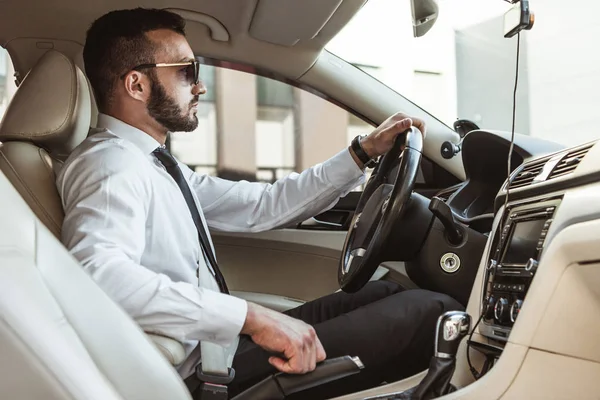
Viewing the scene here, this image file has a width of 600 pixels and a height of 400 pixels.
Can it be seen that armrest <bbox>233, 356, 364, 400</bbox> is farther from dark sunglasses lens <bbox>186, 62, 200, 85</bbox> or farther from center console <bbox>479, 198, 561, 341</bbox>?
dark sunglasses lens <bbox>186, 62, 200, 85</bbox>

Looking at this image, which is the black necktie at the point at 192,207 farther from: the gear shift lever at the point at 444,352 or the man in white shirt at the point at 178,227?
the gear shift lever at the point at 444,352

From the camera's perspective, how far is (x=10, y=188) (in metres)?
0.86

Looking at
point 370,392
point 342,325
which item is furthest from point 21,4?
point 370,392

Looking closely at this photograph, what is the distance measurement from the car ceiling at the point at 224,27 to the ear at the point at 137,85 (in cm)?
46

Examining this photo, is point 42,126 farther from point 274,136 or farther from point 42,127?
point 274,136

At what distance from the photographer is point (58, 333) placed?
0.78 meters

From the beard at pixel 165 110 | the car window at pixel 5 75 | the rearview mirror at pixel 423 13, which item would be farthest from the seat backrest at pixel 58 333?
the car window at pixel 5 75

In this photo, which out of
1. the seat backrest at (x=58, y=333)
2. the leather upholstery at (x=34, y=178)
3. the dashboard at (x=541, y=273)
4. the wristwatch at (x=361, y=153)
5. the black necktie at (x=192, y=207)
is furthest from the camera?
the wristwatch at (x=361, y=153)

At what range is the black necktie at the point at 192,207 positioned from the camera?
5.51 feet

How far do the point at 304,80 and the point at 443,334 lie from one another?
4.24ft

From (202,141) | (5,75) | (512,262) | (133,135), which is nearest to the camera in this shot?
(512,262)

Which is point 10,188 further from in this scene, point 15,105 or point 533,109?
point 533,109

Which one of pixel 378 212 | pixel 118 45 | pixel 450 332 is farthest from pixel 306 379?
pixel 118 45

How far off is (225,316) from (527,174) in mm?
774
